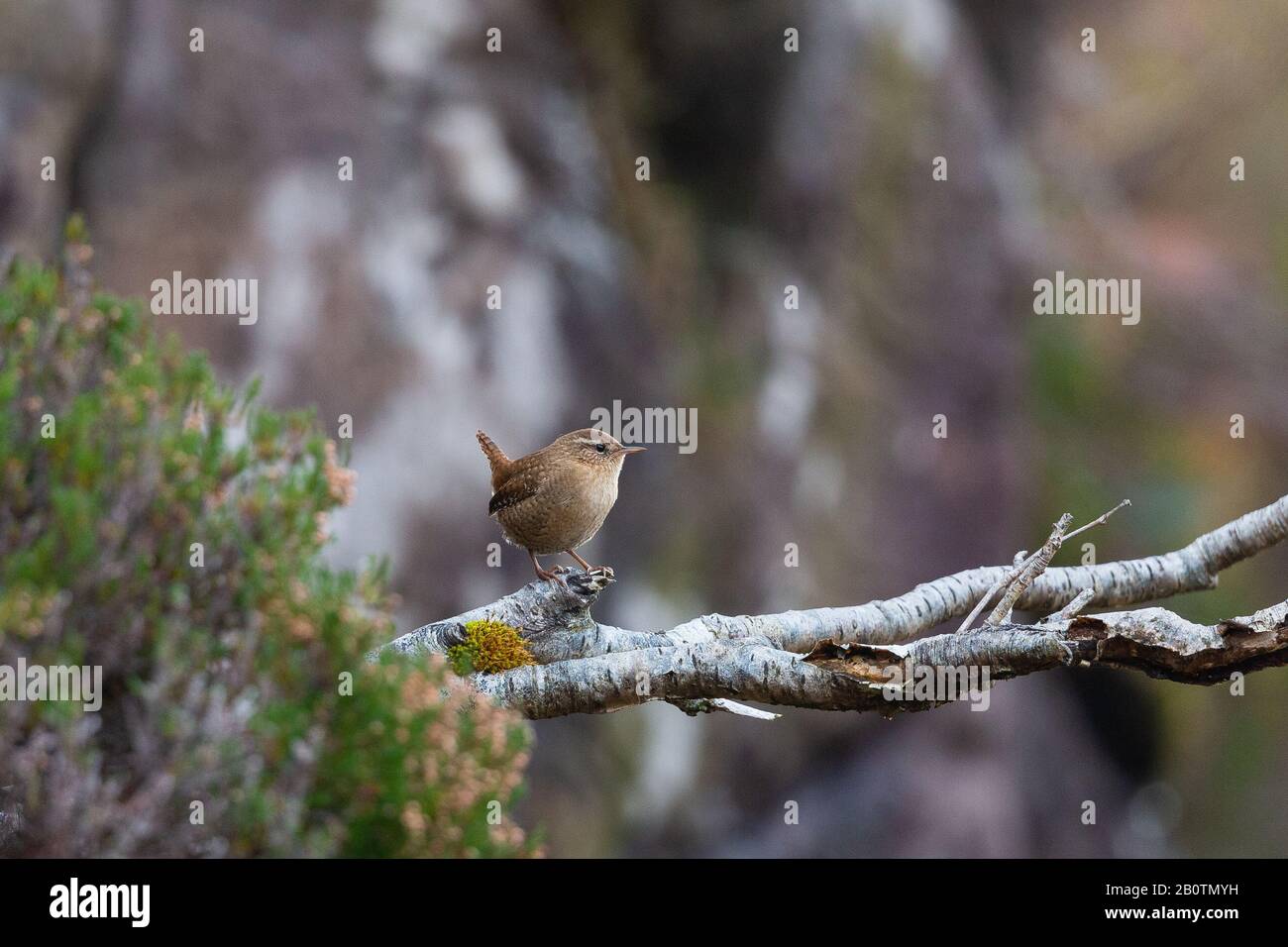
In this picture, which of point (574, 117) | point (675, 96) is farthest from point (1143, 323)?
point (574, 117)

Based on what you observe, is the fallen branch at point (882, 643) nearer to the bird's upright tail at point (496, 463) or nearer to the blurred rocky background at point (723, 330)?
the bird's upright tail at point (496, 463)

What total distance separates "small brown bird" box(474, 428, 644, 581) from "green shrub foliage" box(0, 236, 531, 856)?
6.73 feet

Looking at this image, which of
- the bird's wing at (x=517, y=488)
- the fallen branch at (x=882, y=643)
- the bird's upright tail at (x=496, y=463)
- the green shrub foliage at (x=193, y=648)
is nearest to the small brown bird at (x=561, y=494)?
the bird's wing at (x=517, y=488)

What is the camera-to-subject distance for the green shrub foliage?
3.05 meters

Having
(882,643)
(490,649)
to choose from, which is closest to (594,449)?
(490,649)

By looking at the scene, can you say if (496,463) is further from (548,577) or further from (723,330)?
(723,330)

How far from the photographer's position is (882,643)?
5473mm

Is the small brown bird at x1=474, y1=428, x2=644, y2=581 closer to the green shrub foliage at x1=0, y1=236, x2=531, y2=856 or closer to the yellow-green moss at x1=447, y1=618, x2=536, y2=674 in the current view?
the yellow-green moss at x1=447, y1=618, x2=536, y2=674

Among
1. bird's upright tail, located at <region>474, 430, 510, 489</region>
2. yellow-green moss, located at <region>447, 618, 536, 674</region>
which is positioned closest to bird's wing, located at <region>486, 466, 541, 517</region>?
bird's upright tail, located at <region>474, 430, 510, 489</region>

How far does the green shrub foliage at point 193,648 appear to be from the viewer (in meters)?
3.05

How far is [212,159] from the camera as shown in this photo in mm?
11234

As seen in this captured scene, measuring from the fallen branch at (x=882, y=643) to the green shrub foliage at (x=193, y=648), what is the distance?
3.39ft

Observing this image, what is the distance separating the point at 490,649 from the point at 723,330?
29.6 feet

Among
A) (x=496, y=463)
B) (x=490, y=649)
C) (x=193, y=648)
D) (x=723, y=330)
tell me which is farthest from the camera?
(x=723, y=330)
